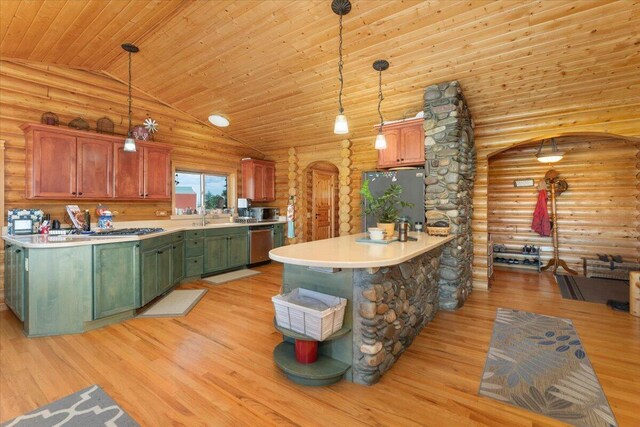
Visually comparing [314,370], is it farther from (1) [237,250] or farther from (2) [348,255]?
(1) [237,250]

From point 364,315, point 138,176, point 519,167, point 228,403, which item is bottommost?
point 228,403

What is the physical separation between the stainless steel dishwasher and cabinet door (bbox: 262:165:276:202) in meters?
0.75

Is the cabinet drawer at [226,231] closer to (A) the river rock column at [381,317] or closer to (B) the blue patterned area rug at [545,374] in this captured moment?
(A) the river rock column at [381,317]

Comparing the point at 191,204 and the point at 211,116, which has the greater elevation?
the point at 211,116

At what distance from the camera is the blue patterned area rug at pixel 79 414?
178 cm

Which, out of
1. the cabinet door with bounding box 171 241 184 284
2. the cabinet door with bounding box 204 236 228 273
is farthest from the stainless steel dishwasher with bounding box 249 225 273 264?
the cabinet door with bounding box 171 241 184 284

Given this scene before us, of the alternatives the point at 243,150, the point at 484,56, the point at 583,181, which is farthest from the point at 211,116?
the point at 583,181

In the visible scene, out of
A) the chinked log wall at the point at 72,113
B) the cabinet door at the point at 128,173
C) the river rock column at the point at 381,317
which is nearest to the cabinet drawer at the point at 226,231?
the chinked log wall at the point at 72,113

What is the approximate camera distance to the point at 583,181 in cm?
572

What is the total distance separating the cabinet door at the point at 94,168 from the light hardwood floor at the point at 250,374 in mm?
1700

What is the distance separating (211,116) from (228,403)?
15.7 ft

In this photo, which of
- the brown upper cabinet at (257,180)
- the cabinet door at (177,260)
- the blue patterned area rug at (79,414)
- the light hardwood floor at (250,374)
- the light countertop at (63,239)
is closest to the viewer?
the blue patterned area rug at (79,414)

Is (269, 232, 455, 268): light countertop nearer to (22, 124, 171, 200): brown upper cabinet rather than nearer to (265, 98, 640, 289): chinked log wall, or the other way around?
(265, 98, 640, 289): chinked log wall

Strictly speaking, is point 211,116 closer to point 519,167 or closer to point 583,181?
point 519,167
